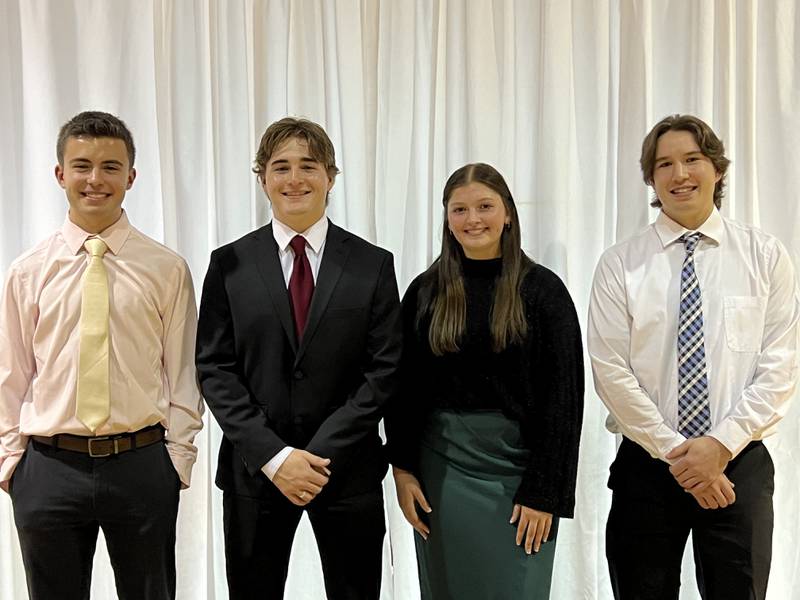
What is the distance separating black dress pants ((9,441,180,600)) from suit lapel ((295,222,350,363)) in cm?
56

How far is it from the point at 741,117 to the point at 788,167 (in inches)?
9.5

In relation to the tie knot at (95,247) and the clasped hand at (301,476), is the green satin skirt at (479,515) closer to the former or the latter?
the clasped hand at (301,476)

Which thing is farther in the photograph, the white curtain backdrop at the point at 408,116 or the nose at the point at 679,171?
the white curtain backdrop at the point at 408,116

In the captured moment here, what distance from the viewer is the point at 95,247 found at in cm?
213

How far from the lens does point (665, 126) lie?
2.28 m

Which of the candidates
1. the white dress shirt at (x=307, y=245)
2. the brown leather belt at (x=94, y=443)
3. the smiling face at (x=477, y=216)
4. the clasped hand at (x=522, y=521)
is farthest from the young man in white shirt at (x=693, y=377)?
the brown leather belt at (x=94, y=443)

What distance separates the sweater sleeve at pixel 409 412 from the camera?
2240 mm

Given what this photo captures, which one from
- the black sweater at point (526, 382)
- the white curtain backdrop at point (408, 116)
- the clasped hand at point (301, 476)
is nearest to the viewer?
the clasped hand at point (301, 476)

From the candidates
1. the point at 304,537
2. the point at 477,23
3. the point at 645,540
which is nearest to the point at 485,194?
the point at 477,23

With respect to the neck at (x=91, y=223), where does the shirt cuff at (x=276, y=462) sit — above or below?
below

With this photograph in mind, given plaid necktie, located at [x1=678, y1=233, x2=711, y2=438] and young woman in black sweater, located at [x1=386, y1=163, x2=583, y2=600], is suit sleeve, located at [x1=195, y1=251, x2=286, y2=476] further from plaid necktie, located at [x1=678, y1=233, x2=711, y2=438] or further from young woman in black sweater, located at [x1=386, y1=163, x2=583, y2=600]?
plaid necktie, located at [x1=678, y1=233, x2=711, y2=438]

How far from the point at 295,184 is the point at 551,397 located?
934 mm

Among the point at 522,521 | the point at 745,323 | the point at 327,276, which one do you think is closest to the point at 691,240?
the point at 745,323

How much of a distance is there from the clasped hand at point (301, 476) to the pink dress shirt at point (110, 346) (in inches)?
13.9
